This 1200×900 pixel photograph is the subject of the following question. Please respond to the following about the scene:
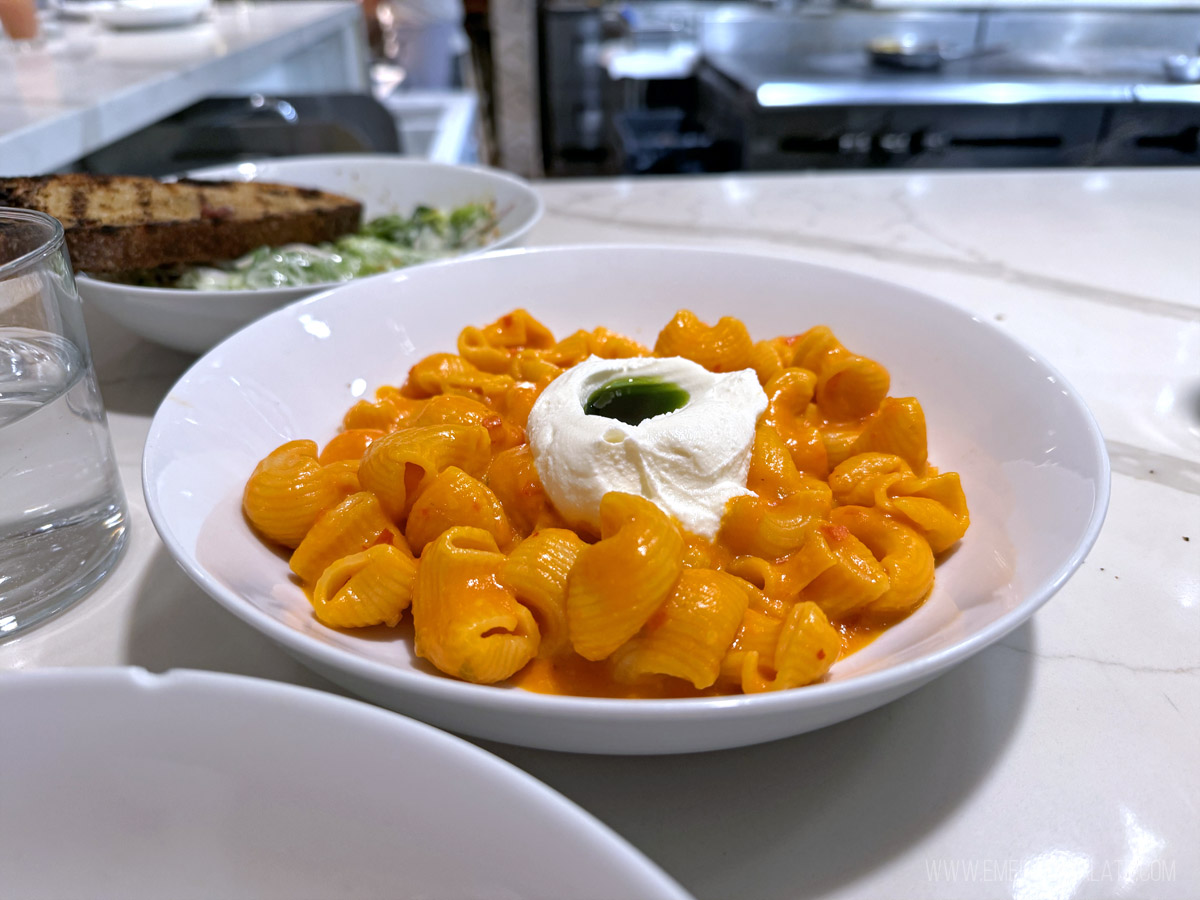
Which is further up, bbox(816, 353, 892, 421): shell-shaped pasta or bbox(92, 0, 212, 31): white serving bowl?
bbox(92, 0, 212, 31): white serving bowl

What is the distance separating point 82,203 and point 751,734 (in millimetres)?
1235

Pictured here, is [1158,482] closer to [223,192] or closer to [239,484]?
[239,484]

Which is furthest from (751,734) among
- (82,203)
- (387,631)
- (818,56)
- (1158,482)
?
(818,56)

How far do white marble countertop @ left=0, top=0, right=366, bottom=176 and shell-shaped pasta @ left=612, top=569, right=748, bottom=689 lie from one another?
1548mm

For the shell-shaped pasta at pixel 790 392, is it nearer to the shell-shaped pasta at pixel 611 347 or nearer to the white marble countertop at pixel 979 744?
the shell-shaped pasta at pixel 611 347

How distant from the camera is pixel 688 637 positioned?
0.72 metres

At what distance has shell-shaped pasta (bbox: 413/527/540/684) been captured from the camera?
0.70 meters

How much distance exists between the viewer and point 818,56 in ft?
17.3

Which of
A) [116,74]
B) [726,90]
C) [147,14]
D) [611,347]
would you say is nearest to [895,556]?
[611,347]

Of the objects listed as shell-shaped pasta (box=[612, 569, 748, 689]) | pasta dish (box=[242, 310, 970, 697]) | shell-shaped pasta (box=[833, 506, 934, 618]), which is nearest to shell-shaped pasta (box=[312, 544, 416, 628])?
pasta dish (box=[242, 310, 970, 697])

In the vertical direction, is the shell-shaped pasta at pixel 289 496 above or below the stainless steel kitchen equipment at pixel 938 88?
above

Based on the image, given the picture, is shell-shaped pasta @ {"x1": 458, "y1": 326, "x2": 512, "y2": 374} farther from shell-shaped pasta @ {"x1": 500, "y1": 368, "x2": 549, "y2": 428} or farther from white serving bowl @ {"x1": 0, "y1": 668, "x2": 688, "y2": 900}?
white serving bowl @ {"x1": 0, "y1": 668, "x2": 688, "y2": 900}

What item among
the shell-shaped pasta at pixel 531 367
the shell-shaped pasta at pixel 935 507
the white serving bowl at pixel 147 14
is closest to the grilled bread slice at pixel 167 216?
the shell-shaped pasta at pixel 531 367

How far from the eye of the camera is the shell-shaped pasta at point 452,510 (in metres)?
0.86
